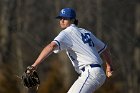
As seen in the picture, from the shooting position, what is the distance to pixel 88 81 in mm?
9227

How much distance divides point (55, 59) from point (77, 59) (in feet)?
100

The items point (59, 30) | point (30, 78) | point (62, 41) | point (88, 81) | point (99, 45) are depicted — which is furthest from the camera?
point (59, 30)

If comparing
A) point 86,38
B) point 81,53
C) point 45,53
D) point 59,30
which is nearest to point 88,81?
point 81,53

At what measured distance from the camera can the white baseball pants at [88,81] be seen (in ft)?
30.1

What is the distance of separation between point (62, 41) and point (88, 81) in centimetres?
66

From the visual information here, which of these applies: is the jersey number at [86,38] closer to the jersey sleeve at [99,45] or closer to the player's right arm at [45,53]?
the jersey sleeve at [99,45]

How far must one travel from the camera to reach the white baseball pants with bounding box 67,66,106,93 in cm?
919

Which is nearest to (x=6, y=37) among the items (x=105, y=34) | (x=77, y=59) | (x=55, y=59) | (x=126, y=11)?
(x=105, y=34)

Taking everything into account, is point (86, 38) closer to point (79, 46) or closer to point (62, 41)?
point (79, 46)

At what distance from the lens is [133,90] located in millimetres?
28016

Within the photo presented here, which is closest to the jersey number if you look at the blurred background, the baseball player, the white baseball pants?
the baseball player

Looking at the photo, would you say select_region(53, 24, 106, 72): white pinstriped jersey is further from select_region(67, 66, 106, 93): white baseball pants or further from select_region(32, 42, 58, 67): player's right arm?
select_region(32, 42, 58, 67): player's right arm

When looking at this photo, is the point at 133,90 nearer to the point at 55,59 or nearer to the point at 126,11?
the point at 126,11

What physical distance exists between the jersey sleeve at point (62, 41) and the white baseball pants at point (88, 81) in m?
0.43
